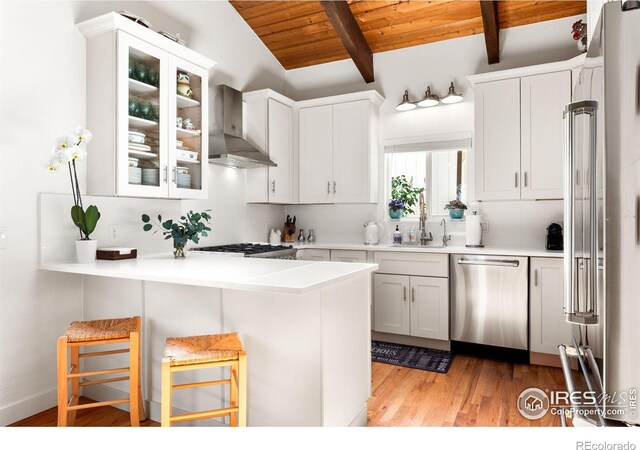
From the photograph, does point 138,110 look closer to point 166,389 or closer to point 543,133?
point 166,389

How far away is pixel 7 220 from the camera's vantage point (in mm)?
2404

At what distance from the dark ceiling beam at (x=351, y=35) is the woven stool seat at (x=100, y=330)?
3.16 metres

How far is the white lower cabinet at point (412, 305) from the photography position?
3.67 metres

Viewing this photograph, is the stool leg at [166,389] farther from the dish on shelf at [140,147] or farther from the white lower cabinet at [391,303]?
the white lower cabinet at [391,303]

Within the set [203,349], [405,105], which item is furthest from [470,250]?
[203,349]

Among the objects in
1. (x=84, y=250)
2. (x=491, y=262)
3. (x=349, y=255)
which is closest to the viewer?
(x=84, y=250)

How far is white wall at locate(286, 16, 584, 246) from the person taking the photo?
3.88 metres

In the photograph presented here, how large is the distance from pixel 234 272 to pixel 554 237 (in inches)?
114

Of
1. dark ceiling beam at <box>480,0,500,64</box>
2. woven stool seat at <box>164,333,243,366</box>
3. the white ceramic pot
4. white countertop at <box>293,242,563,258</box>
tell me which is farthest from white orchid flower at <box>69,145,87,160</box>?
dark ceiling beam at <box>480,0,500,64</box>

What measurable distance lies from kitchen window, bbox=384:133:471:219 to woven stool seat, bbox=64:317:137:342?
317 cm

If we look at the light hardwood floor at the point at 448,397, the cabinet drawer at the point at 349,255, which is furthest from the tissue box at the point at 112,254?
the cabinet drawer at the point at 349,255

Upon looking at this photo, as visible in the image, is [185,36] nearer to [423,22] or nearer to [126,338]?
[423,22]

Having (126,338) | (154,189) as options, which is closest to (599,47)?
(126,338)

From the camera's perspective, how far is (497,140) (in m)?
3.72
